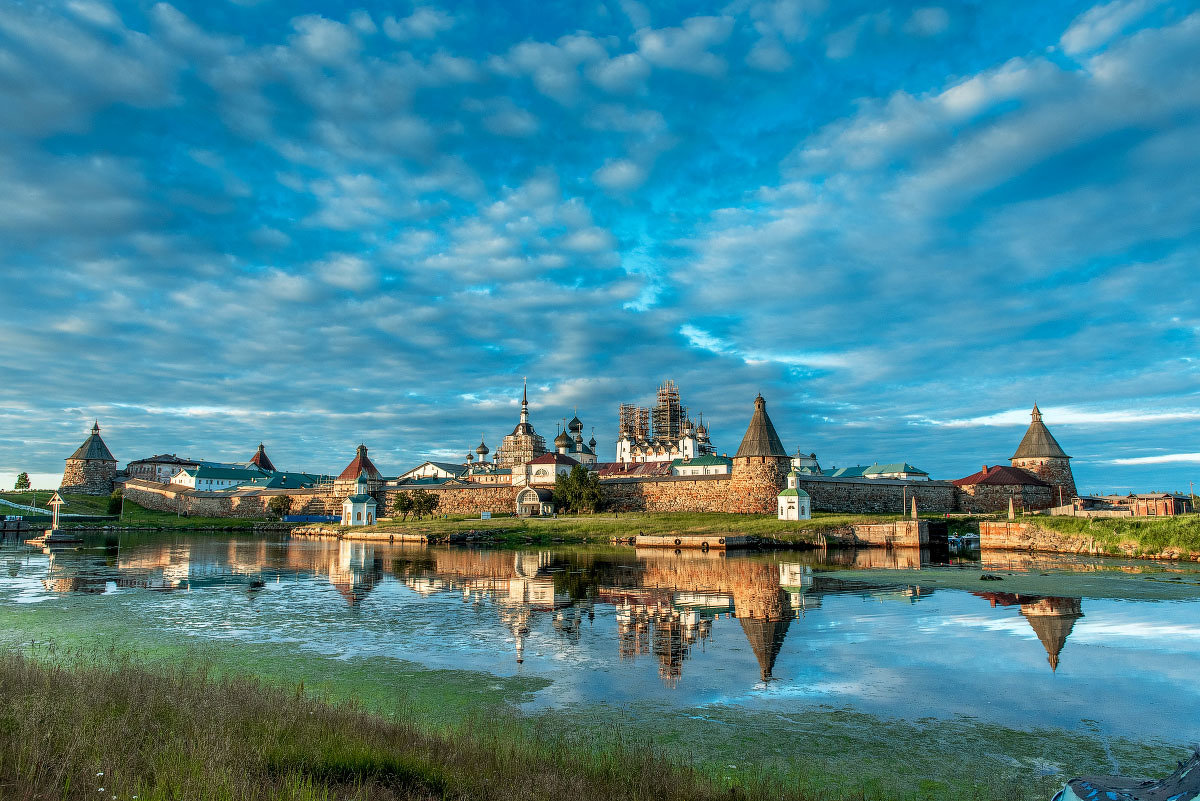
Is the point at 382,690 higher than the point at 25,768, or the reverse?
the point at 25,768

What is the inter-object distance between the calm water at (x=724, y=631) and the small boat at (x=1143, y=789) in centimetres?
516

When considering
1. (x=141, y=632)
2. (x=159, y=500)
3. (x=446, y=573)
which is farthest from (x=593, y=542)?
(x=159, y=500)

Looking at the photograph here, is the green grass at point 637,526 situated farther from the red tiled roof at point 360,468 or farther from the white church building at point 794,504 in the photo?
the red tiled roof at point 360,468

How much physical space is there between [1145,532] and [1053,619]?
2323 centimetres

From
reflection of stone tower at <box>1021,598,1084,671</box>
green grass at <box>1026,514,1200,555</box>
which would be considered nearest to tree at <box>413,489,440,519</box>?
green grass at <box>1026,514,1200,555</box>

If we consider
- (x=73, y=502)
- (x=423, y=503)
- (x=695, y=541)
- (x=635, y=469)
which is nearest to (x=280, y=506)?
(x=423, y=503)

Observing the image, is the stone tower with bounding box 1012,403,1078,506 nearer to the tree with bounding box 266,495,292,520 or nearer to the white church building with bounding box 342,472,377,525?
the white church building with bounding box 342,472,377,525

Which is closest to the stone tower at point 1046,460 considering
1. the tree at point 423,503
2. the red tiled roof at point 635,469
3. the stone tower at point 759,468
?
the stone tower at point 759,468

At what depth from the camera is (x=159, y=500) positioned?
3740 inches

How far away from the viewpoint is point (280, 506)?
8444 centimetres

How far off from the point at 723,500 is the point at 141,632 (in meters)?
51.8

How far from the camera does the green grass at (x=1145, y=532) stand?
108ft

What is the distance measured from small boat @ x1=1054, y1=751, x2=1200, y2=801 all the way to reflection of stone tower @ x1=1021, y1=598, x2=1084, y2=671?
345 inches

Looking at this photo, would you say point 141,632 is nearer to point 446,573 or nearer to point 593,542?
point 446,573
